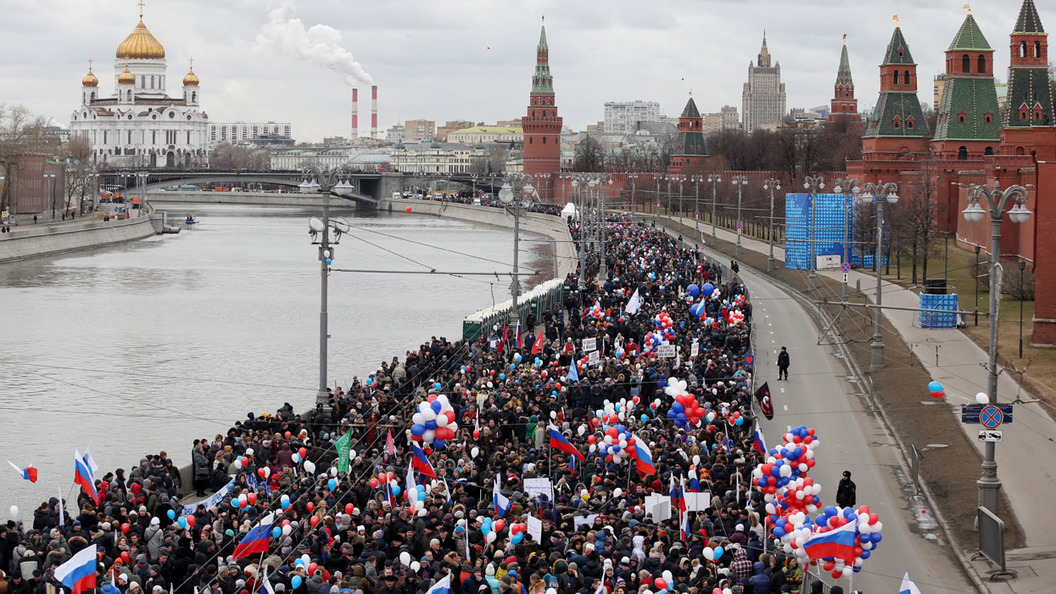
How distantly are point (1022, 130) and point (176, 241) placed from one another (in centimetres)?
5371

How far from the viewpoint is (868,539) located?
1219 centimetres

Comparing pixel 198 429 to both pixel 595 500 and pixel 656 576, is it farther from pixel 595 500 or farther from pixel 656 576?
pixel 656 576

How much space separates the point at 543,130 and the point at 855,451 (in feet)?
357

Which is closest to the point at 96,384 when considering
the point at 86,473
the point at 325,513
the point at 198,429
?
the point at 198,429

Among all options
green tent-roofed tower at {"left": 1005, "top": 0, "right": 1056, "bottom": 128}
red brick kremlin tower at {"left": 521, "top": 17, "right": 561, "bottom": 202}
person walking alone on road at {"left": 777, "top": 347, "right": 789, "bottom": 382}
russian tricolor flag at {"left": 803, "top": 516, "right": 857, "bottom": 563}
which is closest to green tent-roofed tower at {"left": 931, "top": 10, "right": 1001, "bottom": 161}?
green tent-roofed tower at {"left": 1005, "top": 0, "right": 1056, "bottom": 128}

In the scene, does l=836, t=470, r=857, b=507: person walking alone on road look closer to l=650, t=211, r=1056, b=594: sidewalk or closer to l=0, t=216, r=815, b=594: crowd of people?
l=0, t=216, r=815, b=594: crowd of people

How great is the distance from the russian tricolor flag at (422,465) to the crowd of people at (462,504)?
101mm

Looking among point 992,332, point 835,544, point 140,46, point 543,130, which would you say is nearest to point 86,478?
point 835,544

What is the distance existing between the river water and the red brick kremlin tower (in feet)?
159

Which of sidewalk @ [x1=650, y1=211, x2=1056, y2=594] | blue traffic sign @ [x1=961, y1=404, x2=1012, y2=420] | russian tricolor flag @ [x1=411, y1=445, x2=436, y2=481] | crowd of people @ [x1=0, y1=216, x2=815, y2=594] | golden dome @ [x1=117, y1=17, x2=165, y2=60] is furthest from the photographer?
golden dome @ [x1=117, y1=17, x2=165, y2=60]

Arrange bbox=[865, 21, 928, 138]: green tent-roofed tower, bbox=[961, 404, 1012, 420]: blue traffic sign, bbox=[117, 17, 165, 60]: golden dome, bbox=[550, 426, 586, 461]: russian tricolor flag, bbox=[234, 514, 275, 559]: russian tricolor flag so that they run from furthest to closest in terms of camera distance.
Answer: bbox=[117, 17, 165, 60]: golden dome → bbox=[865, 21, 928, 138]: green tent-roofed tower → bbox=[550, 426, 586, 461]: russian tricolor flag → bbox=[961, 404, 1012, 420]: blue traffic sign → bbox=[234, 514, 275, 559]: russian tricolor flag

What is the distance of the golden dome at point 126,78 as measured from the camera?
184 metres

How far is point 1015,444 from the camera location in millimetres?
19719

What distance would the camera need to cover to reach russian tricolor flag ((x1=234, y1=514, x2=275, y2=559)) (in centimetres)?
1238
